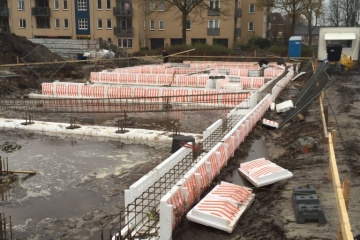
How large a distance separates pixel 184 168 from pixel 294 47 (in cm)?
3538

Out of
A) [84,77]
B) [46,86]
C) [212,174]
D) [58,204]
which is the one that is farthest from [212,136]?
[84,77]

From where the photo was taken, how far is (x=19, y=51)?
35.2m

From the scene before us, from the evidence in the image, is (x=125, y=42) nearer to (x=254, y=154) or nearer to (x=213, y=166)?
(x=254, y=154)

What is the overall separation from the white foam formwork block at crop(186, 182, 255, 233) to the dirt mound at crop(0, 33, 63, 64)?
29005 millimetres

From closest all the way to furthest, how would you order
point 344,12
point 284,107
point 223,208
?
point 223,208
point 284,107
point 344,12

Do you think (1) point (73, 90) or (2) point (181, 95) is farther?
(1) point (73, 90)

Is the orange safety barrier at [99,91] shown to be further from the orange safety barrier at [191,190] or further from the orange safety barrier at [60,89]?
the orange safety barrier at [191,190]

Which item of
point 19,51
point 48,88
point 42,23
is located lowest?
point 48,88

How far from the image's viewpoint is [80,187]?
33.0ft

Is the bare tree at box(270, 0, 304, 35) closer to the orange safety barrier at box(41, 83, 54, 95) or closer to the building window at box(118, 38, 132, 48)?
the building window at box(118, 38, 132, 48)

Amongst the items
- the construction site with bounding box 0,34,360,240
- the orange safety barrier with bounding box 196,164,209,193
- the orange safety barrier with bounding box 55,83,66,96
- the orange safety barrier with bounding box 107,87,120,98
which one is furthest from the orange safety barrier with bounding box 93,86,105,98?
the orange safety barrier with bounding box 196,164,209,193

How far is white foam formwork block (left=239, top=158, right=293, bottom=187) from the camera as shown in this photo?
982 centimetres

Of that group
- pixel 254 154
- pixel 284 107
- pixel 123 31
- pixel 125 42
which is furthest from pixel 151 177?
pixel 125 42

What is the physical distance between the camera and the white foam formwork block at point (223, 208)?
7.64 metres
